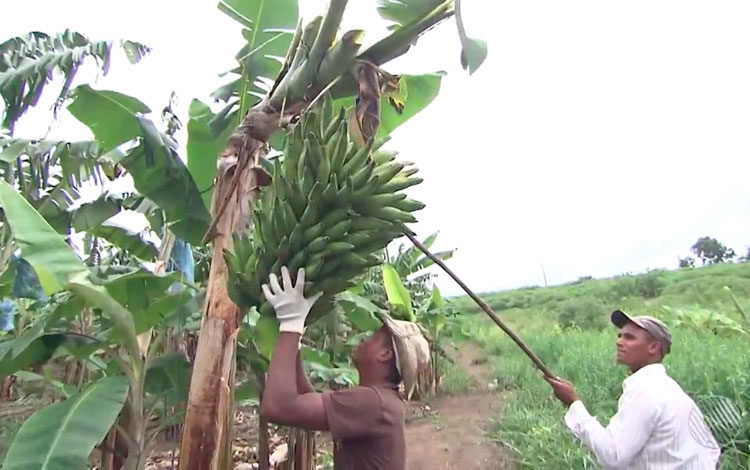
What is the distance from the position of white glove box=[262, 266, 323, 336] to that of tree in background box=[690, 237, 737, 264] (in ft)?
110

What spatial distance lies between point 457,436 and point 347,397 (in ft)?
16.7

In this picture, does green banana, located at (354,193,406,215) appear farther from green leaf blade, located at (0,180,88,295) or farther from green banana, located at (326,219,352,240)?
green leaf blade, located at (0,180,88,295)

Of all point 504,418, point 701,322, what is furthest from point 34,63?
point 701,322

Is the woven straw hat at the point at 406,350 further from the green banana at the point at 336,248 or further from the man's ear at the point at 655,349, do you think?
the man's ear at the point at 655,349

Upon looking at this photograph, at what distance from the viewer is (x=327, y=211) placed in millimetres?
1623

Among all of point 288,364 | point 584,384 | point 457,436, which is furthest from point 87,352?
point 584,384

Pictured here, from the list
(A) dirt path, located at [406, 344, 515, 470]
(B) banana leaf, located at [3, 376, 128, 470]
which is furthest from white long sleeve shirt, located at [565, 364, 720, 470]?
(A) dirt path, located at [406, 344, 515, 470]

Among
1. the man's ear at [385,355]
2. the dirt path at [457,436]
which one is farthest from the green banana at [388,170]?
the dirt path at [457,436]

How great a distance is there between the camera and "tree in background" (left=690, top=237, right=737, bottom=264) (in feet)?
101

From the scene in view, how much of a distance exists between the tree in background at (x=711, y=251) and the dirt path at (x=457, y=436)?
26.7 meters

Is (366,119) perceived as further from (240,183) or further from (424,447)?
(424,447)

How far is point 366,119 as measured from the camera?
1.80 meters

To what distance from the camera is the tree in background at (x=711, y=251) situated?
30719 mm

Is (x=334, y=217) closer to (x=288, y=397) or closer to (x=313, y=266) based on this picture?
(x=313, y=266)
